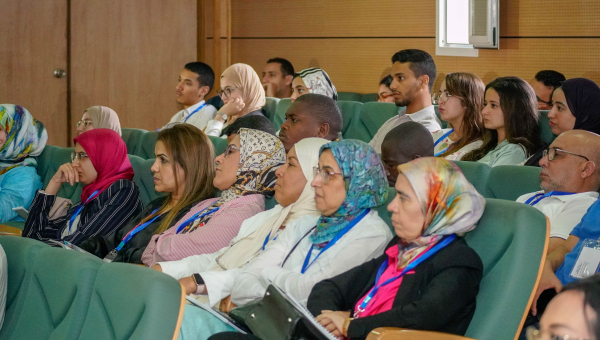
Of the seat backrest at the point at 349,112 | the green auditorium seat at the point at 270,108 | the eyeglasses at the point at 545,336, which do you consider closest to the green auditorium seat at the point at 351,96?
the green auditorium seat at the point at 270,108

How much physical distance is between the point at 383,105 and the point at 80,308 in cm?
358

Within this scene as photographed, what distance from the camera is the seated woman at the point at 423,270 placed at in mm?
1837

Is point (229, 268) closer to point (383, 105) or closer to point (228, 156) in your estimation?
point (228, 156)

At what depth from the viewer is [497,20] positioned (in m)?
5.24

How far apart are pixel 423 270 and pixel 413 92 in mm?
2918

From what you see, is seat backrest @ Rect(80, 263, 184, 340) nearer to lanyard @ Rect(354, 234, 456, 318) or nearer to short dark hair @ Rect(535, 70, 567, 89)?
lanyard @ Rect(354, 234, 456, 318)

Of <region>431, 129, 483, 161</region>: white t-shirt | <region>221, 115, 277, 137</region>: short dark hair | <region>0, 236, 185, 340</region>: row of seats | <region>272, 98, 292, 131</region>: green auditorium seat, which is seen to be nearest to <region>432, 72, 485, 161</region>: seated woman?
<region>431, 129, 483, 161</region>: white t-shirt

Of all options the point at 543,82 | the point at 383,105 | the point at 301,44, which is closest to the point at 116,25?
the point at 301,44

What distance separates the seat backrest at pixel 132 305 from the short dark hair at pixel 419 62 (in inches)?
139

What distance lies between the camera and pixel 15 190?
156 inches

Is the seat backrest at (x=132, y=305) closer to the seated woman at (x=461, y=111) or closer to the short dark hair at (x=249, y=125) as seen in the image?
the short dark hair at (x=249, y=125)

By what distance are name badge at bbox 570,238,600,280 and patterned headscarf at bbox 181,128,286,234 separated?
4.24ft

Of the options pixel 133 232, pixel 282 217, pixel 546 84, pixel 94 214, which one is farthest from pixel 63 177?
pixel 546 84

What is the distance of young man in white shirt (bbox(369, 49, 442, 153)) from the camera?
15.0 feet
